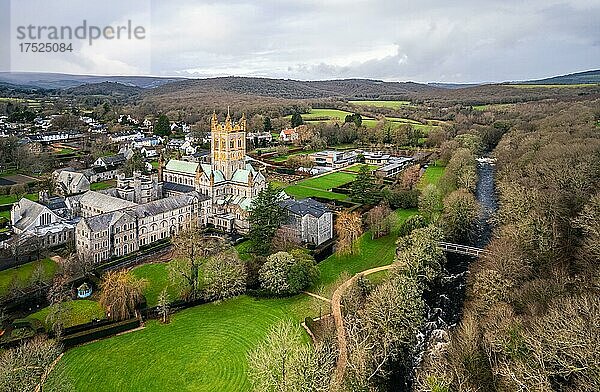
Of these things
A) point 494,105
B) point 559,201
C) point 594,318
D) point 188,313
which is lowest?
point 188,313

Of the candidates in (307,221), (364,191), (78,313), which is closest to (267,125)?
(364,191)

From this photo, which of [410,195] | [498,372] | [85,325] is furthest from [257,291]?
[410,195]

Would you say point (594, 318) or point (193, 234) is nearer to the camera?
point (594, 318)

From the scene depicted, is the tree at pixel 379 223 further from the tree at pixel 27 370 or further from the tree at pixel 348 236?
the tree at pixel 27 370

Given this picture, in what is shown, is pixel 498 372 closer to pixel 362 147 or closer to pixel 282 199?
pixel 282 199

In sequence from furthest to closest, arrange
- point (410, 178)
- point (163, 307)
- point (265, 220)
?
point (410, 178) → point (265, 220) → point (163, 307)

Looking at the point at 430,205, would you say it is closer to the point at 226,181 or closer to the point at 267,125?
the point at 226,181
